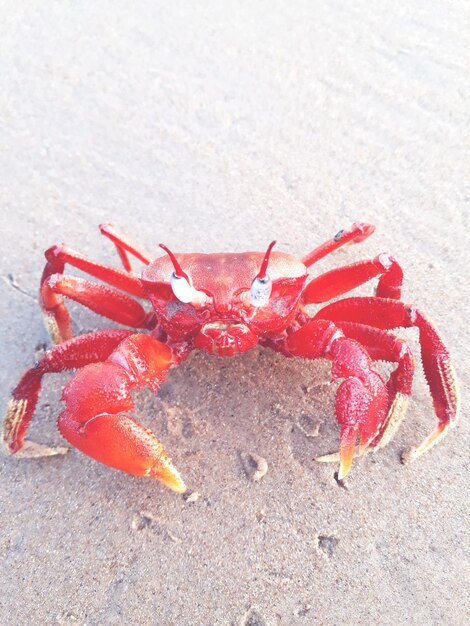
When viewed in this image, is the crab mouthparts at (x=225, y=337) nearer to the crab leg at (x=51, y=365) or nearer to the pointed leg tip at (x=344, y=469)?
the crab leg at (x=51, y=365)

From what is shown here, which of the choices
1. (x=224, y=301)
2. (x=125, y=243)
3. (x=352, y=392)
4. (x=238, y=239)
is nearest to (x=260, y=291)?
(x=224, y=301)

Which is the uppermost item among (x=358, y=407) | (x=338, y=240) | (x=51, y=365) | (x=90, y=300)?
(x=338, y=240)

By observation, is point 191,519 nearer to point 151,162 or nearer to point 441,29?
point 151,162

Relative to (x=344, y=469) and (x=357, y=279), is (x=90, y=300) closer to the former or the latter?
(x=357, y=279)

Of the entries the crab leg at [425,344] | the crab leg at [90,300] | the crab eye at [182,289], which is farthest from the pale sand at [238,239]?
the crab eye at [182,289]

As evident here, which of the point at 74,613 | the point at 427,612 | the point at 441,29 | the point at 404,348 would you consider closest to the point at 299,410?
the point at 404,348

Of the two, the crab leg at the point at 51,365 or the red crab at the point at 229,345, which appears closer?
the red crab at the point at 229,345

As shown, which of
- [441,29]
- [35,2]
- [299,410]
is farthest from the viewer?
[35,2]
